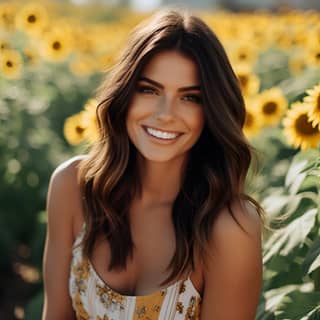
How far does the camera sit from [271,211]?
2.83m

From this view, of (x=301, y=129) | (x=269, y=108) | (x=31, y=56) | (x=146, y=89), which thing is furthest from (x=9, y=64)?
(x=146, y=89)

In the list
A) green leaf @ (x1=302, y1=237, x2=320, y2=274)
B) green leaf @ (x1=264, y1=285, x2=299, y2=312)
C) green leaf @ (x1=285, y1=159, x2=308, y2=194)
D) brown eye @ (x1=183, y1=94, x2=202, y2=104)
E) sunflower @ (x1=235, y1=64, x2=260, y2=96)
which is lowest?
green leaf @ (x1=264, y1=285, x2=299, y2=312)

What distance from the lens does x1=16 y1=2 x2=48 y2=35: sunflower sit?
5.05 m

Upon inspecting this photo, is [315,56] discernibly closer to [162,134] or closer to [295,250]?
[295,250]

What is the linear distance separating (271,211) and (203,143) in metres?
0.40

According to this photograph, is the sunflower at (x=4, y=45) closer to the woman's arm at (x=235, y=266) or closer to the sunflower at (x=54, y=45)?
the sunflower at (x=54, y=45)

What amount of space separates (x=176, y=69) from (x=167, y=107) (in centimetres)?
11

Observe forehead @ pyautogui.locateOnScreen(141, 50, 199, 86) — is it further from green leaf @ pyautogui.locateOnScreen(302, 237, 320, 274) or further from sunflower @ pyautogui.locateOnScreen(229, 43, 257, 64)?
sunflower @ pyautogui.locateOnScreen(229, 43, 257, 64)

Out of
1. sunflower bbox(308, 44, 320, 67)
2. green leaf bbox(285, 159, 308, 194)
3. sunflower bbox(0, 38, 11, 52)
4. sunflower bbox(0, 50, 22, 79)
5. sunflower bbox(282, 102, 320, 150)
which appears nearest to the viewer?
green leaf bbox(285, 159, 308, 194)

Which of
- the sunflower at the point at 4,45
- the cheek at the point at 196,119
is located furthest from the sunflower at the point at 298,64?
the cheek at the point at 196,119

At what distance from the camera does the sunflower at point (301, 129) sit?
118 inches

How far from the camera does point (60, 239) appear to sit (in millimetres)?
2779

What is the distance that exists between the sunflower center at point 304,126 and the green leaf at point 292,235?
0.47 m

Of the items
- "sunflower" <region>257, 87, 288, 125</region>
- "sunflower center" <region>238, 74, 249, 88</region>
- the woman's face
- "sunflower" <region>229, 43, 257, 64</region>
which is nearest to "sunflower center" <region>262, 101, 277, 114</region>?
Answer: "sunflower" <region>257, 87, 288, 125</region>
